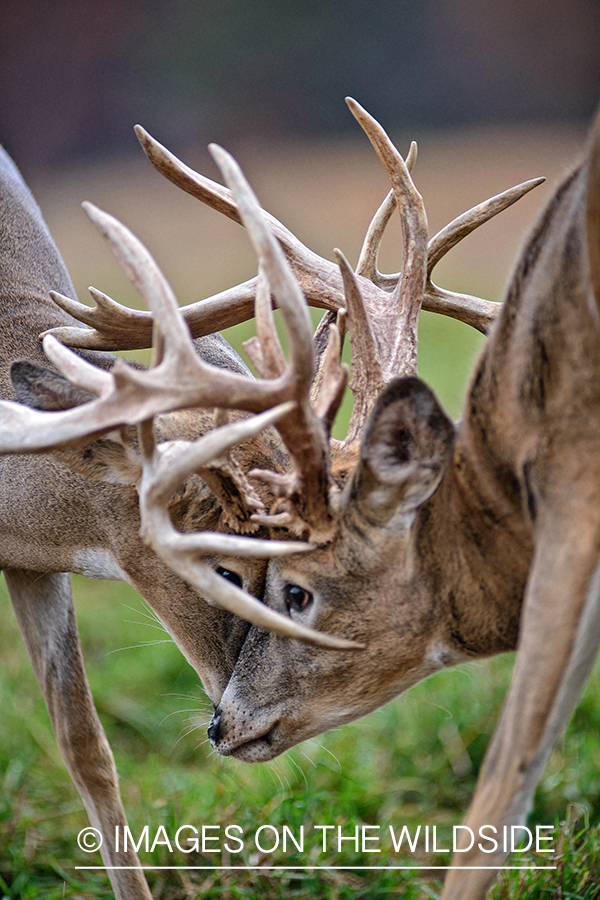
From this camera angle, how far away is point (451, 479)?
1585mm

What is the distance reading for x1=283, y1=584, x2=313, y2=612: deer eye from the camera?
1.67 meters

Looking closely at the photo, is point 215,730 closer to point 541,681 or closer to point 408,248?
point 541,681

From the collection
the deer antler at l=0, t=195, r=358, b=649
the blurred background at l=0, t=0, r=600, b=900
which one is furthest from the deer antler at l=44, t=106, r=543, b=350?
the blurred background at l=0, t=0, r=600, b=900

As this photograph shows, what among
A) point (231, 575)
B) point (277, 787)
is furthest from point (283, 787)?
point (231, 575)

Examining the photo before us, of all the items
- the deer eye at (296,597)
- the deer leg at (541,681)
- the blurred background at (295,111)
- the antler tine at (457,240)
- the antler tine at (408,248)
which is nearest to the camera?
the deer leg at (541,681)

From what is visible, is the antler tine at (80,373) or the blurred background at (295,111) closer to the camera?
the antler tine at (80,373)

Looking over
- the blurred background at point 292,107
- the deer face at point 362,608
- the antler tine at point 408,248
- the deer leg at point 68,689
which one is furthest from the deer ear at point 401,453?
the blurred background at point 292,107

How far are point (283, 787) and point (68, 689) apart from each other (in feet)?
2.67

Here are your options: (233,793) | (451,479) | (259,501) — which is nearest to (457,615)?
(451,479)

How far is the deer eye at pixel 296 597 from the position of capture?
1.67 meters

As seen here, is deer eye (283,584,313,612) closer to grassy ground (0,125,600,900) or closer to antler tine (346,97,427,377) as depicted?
grassy ground (0,125,600,900)

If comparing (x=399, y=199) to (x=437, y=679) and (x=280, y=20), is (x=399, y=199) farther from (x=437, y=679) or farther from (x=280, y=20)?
(x=280, y=20)

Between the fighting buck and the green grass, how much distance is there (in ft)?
1.01

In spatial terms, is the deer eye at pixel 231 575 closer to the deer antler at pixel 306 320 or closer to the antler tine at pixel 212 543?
the deer antler at pixel 306 320
